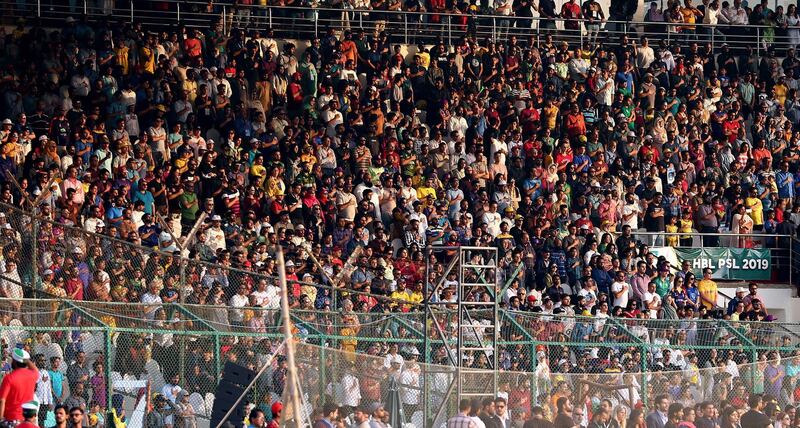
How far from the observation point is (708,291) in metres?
29.2

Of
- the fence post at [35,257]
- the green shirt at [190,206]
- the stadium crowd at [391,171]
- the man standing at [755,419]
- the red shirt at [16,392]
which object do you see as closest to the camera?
the red shirt at [16,392]

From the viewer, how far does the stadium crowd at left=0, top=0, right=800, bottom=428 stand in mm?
22203

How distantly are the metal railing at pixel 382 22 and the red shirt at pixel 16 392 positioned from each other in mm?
15548

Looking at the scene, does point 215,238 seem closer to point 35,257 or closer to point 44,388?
point 35,257

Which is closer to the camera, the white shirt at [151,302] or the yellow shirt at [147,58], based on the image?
the white shirt at [151,302]

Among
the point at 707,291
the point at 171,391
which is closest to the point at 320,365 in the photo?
→ the point at 171,391

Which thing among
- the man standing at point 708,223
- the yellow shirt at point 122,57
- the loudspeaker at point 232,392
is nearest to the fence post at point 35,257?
the loudspeaker at point 232,392

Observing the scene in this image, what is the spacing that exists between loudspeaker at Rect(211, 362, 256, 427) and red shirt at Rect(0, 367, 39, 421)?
182 cm

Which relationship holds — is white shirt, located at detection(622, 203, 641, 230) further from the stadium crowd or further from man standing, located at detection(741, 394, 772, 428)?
man standing, located at detection(741, 394, 772, 428)

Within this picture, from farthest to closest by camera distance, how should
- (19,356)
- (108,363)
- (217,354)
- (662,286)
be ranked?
1. (662,286)
2. (217,354)
3. (108,363)
4. (19,356)

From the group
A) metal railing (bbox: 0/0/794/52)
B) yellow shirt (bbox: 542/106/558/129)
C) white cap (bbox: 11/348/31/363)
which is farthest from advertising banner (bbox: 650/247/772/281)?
white cap (bbox: 11/348/31/363)

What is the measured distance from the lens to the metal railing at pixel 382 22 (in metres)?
31.8

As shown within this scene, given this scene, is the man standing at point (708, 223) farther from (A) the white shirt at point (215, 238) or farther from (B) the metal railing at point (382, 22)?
(A) the white shirt at point (215, 238)

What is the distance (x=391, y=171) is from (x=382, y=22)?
4.95 m
